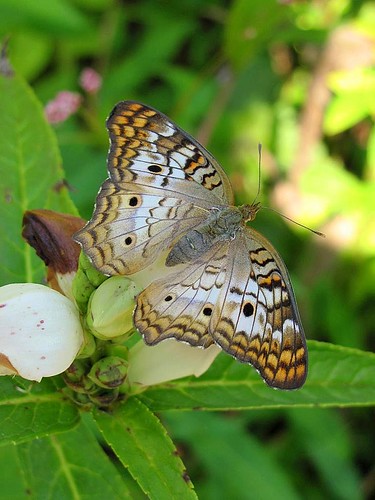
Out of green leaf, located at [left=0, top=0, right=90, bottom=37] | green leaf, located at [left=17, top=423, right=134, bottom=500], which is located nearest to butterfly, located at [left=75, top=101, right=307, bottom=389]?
green leaf, located at [left=17, top=423, right=134, bottom=500]

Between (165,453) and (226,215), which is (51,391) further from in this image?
(226,215)

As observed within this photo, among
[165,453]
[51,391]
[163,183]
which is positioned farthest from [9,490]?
[163,183]

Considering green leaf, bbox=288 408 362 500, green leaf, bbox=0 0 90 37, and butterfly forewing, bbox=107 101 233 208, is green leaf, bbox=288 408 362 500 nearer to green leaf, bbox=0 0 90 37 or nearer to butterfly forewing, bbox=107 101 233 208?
butterfly forewing, bbox=107 101 233 208

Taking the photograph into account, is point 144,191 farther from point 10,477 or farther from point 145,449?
point 10,477

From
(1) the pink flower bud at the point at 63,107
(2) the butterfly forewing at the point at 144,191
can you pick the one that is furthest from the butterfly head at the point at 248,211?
(1) the pink flower bud at the point at 63,107

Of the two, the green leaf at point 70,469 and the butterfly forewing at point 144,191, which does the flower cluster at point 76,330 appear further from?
the green leaf at point 70,469

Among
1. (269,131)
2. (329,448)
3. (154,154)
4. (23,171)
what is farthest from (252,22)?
(329,448)
